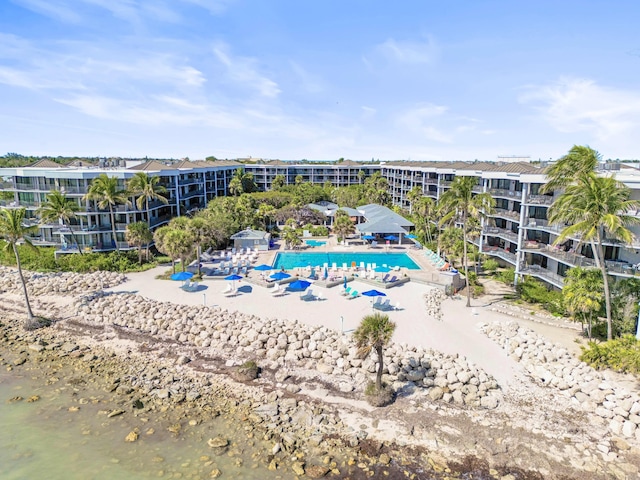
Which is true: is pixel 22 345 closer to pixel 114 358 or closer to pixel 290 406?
pixel 114 358

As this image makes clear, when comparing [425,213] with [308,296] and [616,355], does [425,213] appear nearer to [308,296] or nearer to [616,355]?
[308,296]

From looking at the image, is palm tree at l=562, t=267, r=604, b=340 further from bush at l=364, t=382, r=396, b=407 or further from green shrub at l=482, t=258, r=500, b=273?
green shrub at l=482, t=258, r=500, b=273

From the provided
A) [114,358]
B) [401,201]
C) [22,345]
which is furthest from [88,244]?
[401,201]

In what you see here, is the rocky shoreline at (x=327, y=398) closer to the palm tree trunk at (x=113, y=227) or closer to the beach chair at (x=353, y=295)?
the beach chair at (x=353, y=295)

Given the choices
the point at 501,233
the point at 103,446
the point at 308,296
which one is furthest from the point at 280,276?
the point at 501,233

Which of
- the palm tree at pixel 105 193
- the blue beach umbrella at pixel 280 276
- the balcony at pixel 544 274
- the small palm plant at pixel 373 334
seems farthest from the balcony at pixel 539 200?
the palm tree at pixel 105 193
